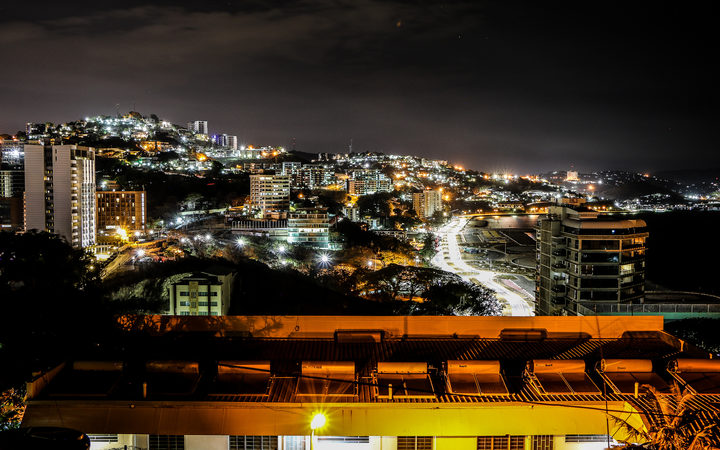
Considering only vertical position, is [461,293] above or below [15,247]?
below

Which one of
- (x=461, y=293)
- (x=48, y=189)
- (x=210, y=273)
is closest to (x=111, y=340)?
(x=210, y=273)

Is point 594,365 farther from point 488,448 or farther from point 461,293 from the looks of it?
point 461,293

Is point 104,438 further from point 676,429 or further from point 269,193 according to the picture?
point 269,193

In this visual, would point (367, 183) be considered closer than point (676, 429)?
No

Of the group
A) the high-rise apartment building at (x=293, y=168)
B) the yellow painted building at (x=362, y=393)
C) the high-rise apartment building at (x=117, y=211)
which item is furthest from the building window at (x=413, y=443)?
the high-rise apartment building at (x=293, y=168)

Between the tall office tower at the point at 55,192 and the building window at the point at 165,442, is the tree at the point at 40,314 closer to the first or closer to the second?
the building window at the point at 165,442

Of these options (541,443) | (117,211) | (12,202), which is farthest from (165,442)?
(12,202)
